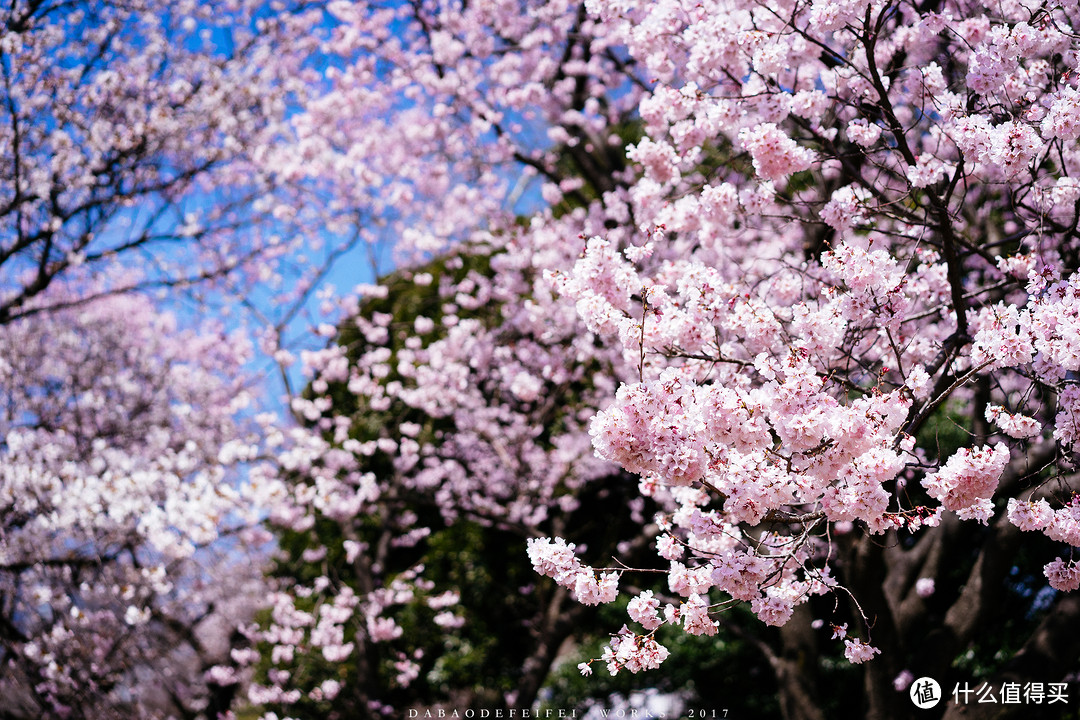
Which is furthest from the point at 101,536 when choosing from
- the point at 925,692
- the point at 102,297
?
the point at 925,692

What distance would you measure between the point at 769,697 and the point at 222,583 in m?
7.94

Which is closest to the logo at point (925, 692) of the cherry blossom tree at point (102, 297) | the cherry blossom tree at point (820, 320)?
the cherry blossom tree at point (820, 320)

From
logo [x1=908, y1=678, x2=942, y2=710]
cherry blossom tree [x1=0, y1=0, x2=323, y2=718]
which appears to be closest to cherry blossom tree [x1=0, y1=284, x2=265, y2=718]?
cherry blossom tree [x1=0, y1=0, x2=323, y2=718]

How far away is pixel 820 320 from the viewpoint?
3004 mm

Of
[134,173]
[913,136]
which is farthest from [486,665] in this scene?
[913,136]

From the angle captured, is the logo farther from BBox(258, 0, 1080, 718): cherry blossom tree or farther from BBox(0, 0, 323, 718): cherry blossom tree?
BBox(0, 0, 323, 718): cherry blossom tree

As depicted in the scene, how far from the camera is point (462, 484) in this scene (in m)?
9.10

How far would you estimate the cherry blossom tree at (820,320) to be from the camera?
2795mm

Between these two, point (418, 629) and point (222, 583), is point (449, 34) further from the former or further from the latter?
point (222, 583)

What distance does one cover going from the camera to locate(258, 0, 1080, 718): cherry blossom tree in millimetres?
2795

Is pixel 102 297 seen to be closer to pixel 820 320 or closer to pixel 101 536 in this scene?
pixel 101 536

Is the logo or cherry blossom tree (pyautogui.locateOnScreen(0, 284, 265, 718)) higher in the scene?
cherry blossom tree (pyautogui.locateOnScreen(0, 284, 265, 718))

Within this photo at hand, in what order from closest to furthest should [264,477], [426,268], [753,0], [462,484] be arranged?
1. [753,0]
2. [264,477]
3. [462,484]
4. [426,268]

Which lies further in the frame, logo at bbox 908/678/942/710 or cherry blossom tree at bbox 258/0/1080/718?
logo at bbox 908/678/942/710
